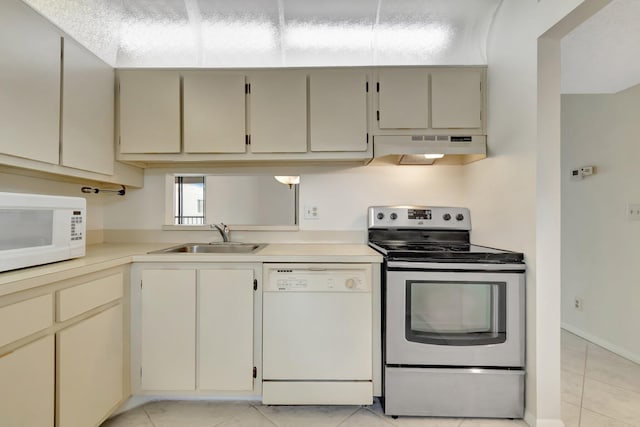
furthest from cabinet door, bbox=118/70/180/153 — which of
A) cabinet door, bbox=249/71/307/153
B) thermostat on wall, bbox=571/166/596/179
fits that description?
thermostat on wall, bbox=571/166/596/179

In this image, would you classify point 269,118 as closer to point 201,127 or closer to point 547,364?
point 201,127

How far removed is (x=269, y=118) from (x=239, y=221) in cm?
85

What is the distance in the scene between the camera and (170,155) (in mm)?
1974

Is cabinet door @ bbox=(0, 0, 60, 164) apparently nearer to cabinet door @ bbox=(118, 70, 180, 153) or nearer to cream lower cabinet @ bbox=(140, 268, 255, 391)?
cabinet door @ bbox=(118, 70, 180, 153)

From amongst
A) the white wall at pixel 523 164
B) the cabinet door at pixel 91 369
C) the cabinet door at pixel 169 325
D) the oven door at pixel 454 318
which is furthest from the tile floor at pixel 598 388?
the cabinet door at pixel 91 369

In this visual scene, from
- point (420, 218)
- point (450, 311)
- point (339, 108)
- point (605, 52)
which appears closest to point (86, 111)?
point (339, 108)

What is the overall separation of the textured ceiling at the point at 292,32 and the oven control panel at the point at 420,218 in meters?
1.02

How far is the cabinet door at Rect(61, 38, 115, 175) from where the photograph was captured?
1552 mm

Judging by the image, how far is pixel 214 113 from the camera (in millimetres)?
1952

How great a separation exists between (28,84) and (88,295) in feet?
3.29

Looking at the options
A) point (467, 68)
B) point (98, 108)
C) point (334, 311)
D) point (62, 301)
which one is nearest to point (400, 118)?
point (467, 68)

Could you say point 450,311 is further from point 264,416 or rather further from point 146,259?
point 146,259

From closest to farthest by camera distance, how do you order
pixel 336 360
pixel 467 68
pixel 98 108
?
pixel 336 360 → pixel 98 108 → pixel 467 68

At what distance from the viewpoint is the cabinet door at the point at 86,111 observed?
1.55m
